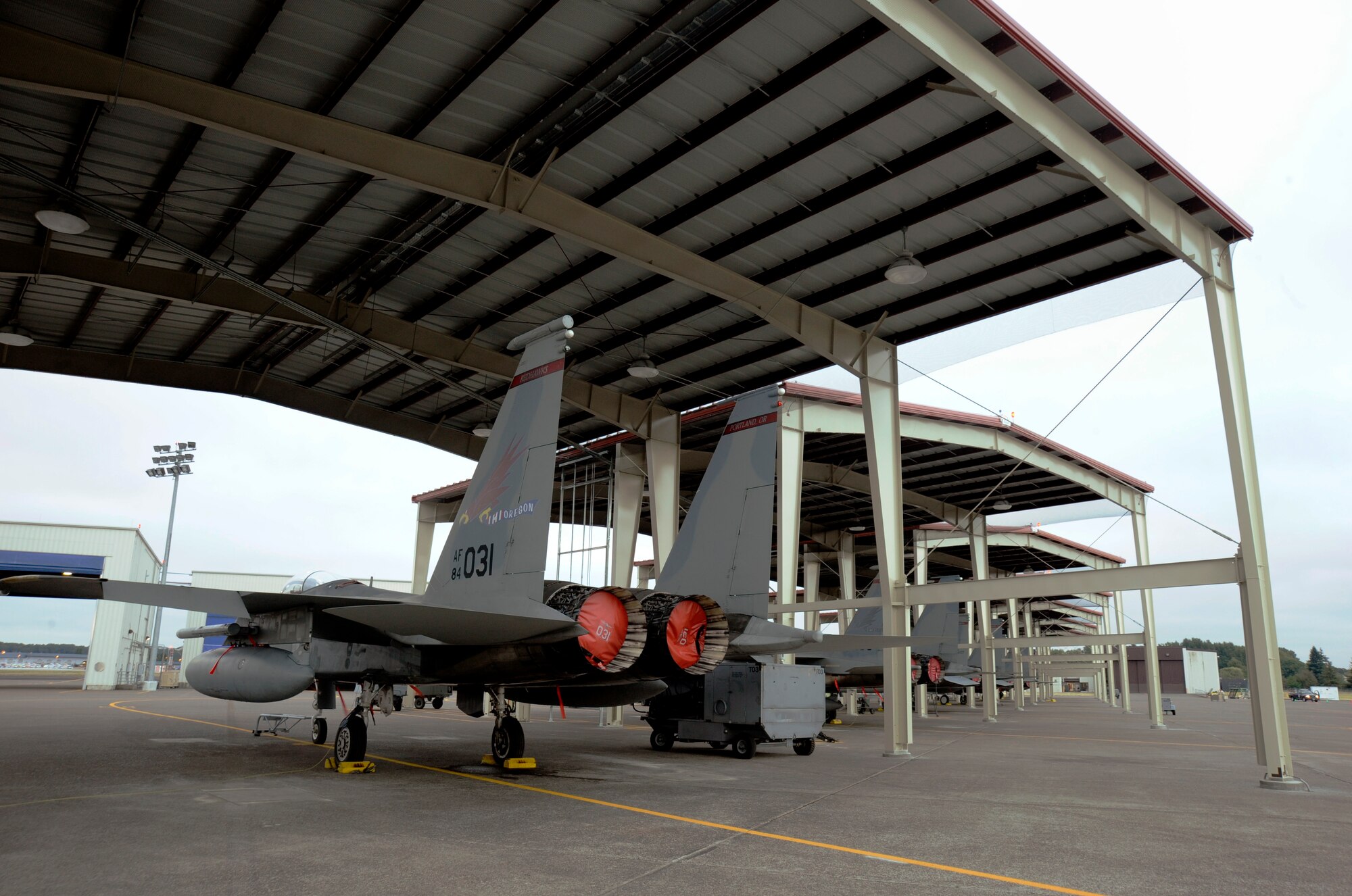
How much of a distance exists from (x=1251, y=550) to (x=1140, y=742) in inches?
408

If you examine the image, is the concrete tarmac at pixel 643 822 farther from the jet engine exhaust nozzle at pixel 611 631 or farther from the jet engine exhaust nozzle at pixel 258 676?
the jet engine exhaust nozzle at pixel 611 631

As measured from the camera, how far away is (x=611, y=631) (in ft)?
28.1

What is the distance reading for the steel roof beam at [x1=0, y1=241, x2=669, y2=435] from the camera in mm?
14023

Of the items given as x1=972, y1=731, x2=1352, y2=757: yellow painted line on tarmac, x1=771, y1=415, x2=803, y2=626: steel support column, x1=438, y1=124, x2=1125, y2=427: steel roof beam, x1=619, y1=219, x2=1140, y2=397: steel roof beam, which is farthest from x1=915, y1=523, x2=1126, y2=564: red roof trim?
x1=438, y1=124, x2=1125, y2=427: steel roof beam

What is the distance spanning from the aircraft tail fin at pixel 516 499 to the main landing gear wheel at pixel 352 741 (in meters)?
2.32

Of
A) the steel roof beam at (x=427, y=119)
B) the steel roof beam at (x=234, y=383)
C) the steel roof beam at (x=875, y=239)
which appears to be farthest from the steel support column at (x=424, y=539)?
the steel roof beam at (x=427, y=119)

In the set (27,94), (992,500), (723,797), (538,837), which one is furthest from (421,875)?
(992,500)

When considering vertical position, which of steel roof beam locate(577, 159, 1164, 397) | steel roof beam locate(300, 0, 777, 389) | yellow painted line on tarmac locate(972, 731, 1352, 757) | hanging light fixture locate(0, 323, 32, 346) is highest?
steel roof beam locate(300, 0, 777, 389)

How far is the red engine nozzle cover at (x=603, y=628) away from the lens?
855cm

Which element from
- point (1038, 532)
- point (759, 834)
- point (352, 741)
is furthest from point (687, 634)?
point (1038, 532)

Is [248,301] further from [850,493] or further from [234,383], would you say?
[850,493]

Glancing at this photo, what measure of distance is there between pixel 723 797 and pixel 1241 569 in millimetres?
7623

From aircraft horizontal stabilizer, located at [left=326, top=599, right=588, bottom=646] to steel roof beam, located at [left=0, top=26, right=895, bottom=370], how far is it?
6.09m

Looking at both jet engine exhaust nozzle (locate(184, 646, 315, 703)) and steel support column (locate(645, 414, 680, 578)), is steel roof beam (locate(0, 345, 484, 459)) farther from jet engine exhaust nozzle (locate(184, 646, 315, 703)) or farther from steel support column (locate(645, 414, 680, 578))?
jet engine exhaust nozzle (locate(184, 646, 315, 703))
